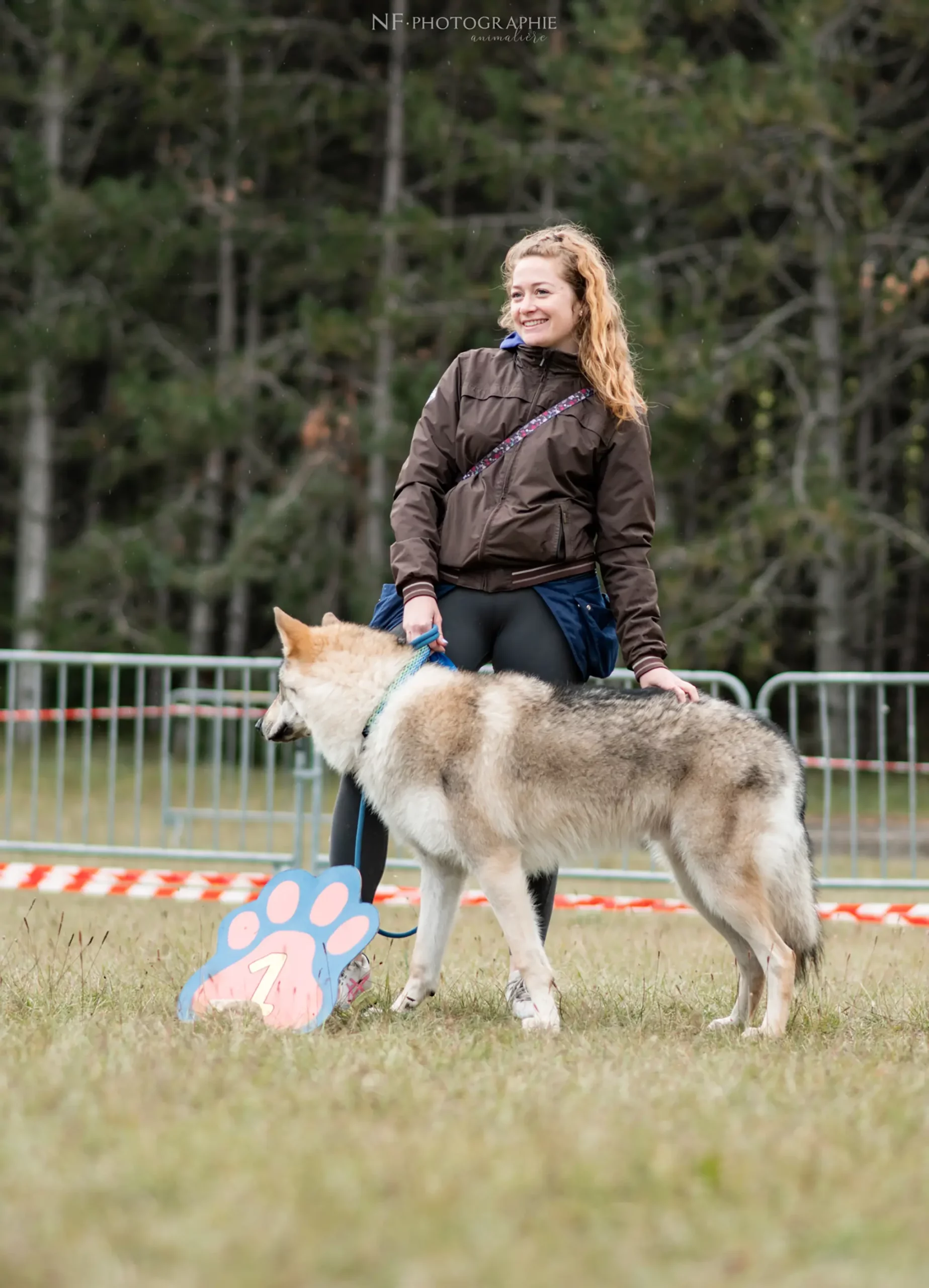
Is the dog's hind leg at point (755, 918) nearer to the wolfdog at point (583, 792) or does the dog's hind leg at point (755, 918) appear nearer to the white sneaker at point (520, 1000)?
the wolfdog at point (583, 792)

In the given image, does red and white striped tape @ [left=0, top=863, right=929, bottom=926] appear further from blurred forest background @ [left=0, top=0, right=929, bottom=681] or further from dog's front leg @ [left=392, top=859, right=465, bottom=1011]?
blurred forest background @ [left=0, top=0, right=929, bottom=681]

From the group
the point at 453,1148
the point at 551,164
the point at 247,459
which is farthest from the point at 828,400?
the point at 453,1148

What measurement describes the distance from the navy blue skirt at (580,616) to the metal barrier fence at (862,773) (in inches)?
22.3

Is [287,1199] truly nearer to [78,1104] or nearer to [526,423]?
[78,1104]

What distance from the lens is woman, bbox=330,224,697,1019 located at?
4703 mm

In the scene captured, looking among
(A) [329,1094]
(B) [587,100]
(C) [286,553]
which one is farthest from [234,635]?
(A) [329,1094]

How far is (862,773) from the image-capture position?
12680mm

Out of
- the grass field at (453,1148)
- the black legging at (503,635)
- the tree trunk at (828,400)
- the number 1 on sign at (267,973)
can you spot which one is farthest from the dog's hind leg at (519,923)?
the tree trunk at (828,400)

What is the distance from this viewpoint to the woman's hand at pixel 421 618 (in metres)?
4.66

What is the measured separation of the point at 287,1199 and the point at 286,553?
16.4m

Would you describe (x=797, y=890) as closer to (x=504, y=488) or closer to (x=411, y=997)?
(x=411, y=997)

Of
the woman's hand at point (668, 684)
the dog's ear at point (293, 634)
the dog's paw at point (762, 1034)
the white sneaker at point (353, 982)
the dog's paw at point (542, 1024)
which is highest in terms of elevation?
the dog's ear at point (293, 634)

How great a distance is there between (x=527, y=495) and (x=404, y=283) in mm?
13217

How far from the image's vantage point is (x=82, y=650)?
18.6 m
